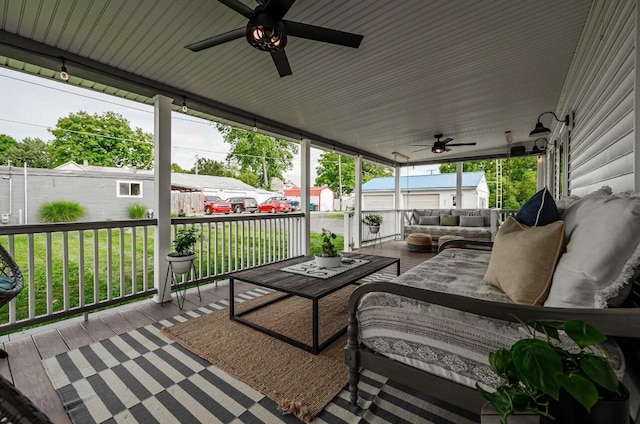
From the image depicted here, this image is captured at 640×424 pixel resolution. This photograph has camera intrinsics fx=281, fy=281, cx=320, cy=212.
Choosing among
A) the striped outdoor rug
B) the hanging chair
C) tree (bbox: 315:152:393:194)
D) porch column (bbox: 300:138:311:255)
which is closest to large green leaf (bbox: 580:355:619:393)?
the striped outdoor rug

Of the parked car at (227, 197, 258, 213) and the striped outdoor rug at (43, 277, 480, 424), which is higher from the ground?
the parked car at (227, 197, 258, 213)

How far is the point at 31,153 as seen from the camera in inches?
501

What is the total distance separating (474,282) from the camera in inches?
70.1

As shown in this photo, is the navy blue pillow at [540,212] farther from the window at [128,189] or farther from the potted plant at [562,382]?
the window at [128,189]

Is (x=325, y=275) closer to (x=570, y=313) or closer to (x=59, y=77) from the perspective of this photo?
(x=570, y=313)

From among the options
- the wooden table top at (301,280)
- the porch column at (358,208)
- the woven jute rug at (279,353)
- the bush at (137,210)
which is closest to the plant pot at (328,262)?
the wooden table top at (301,280)

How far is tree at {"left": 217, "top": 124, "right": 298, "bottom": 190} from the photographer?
1823 cm

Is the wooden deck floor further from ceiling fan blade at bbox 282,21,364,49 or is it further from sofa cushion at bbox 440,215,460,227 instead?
sofa cushion at bbox 440,215,460,227

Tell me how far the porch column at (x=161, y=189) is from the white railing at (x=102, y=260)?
0.12 m

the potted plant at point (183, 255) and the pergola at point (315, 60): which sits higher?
Result: the pergola at point (315, 60)

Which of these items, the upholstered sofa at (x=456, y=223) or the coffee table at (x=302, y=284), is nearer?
the coffee table at (x=302, y=284)

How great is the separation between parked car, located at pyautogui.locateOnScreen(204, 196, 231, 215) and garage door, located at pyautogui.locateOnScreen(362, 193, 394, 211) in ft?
21.3

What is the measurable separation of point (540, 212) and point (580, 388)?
4.62ft

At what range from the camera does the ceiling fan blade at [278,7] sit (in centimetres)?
180
